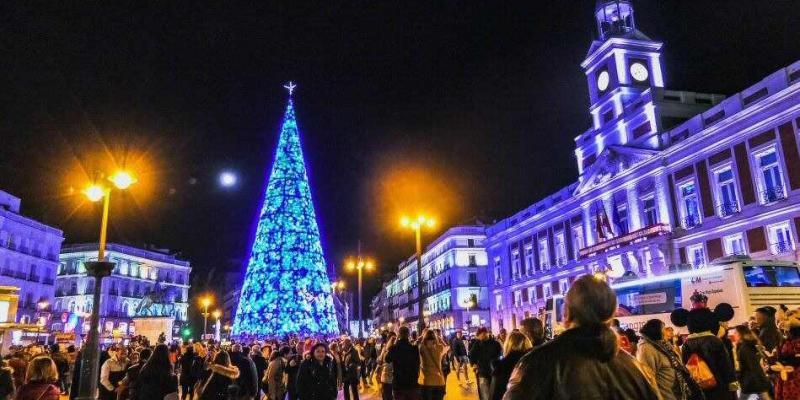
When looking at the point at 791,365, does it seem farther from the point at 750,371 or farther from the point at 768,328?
the point at 768,328

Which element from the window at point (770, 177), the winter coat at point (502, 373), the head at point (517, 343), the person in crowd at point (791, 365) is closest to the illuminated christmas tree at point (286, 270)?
the window at point (770, 177)

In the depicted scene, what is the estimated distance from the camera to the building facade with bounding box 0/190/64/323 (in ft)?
157

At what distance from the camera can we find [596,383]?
2.29m

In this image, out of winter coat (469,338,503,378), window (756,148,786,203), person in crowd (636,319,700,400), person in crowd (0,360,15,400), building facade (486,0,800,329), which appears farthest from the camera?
building facade (486,0,800,329)

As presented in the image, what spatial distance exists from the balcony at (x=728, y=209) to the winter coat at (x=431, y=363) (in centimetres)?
2496

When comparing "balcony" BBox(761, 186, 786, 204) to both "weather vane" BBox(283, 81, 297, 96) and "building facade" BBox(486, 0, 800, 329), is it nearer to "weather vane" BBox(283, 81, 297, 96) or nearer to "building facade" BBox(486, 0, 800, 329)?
"building facade" BBox(486, 0, 800, 329)

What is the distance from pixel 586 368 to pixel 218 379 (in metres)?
6.32

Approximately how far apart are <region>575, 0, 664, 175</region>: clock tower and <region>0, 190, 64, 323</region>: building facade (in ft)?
150

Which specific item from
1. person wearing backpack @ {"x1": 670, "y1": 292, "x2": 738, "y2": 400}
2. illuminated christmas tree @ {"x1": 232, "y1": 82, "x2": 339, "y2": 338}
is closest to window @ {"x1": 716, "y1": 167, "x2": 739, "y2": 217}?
illuminated christmas tree @ {"x1": 232, "y1": 82, "x2": 339, "y2": 338}

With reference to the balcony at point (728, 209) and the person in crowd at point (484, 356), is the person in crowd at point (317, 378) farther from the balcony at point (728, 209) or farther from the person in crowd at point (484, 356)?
the balcony at point (728, 209)

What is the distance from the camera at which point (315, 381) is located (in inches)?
316

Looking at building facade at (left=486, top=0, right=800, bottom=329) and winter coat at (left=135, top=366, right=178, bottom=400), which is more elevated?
building facade at (left=486, top=0, right=800, bottom=329)

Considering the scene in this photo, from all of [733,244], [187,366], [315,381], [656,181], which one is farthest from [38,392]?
[656,181]

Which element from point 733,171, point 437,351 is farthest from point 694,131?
point 437,351
